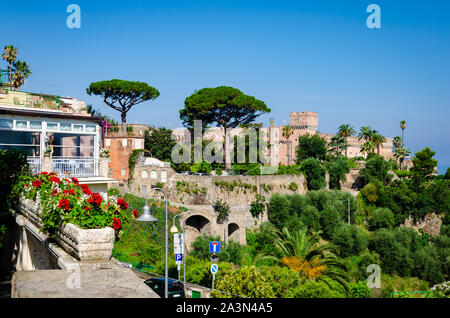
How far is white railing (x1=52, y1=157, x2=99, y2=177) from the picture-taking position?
48.4 feet

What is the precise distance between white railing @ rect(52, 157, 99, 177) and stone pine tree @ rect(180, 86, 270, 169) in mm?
29787

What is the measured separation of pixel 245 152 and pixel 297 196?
963 centimetres

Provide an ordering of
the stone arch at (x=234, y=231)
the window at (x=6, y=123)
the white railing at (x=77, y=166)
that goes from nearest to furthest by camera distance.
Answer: the window at (x=6, y=123), the white railing at (x=77, y=166), the stone arch at (x=234, y=231)

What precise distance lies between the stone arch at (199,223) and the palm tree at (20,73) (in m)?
22.9

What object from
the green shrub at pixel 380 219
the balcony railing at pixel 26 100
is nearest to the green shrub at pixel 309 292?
the balcony railing at pixel 26 100

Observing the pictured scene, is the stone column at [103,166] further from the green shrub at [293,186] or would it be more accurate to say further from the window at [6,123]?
the green shrub at [293,186]

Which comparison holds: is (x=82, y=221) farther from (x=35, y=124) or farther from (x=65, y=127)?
(x=65, y=127)

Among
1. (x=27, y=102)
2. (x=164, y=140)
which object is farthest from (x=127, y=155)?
(x=27, y=102)

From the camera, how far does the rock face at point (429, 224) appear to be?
153 ft

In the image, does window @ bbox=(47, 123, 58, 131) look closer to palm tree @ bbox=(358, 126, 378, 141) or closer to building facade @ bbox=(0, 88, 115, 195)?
building facade @ bbox=(0, 88, 115, 195)

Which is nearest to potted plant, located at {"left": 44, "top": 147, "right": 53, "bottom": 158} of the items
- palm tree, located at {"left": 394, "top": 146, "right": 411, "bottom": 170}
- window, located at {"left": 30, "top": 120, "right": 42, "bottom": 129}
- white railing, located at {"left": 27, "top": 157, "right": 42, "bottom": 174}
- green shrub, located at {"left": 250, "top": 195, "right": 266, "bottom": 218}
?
white railing, located at {"left": 27, "top": 157, "right": 42, "bottom": 174}

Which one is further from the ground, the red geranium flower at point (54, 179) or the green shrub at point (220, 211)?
the red geranium flower at point (54, 179)

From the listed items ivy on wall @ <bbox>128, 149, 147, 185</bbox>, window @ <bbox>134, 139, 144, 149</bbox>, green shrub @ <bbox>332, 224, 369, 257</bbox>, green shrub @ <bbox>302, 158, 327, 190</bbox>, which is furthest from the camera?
green shrub @ <bbox>302, 158, 327, 190</bbox>

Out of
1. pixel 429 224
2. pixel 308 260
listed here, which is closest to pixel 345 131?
pixel 429 224
